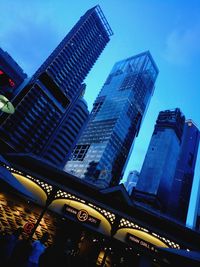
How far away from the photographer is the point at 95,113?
613 ft

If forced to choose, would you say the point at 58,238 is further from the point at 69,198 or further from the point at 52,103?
the point at 52,103

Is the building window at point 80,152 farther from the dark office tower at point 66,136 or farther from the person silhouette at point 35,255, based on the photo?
the person silhouette at point 35,255

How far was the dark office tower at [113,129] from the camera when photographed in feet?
477

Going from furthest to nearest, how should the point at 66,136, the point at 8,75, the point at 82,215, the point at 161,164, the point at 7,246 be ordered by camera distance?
the point at 161,164 → the point at 66,136 → the point at 8,75 → the point at 82,215 → the point at 7,246

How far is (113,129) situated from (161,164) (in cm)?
3578

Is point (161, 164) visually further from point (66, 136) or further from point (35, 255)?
point (35, 255)

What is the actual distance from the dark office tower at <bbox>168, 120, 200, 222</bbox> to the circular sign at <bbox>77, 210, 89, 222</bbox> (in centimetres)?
14417

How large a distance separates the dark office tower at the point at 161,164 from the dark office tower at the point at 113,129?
19.5 m

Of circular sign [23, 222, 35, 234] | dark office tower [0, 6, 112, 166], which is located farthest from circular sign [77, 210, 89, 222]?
dark office tower [0, 6, 112, 166]

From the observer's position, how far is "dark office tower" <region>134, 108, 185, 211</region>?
130000 mm

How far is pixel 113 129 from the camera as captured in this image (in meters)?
152

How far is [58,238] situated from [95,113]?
562 ft

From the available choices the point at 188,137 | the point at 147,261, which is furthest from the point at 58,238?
the point at 188,137

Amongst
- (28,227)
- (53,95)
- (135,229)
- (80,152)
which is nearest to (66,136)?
(53,95)
